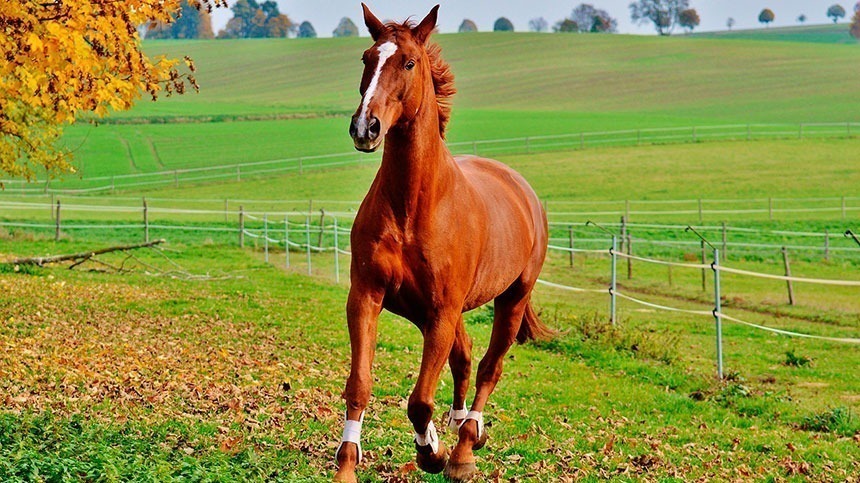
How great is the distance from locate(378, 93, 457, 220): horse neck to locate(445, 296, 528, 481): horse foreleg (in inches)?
75.3

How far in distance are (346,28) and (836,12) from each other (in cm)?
7468

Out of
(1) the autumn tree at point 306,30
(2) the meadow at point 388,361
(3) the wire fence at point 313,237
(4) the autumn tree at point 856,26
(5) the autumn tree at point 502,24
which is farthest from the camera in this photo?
(1) the autumn tree at point 306,30

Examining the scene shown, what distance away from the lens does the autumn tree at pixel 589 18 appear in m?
141

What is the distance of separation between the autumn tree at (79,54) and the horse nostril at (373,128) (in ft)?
19.8

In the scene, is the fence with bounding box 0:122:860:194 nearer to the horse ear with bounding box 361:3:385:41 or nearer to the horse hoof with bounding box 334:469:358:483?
the horse ear with bounding box 361:3:385:41

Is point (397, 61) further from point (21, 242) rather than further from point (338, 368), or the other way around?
point (21, 242)

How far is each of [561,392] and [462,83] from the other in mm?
86910

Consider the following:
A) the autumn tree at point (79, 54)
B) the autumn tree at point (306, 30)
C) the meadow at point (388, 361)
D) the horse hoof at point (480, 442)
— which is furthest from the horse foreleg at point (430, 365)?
the autumn tree at point (306, 30)

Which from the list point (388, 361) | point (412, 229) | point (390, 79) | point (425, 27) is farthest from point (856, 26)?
point (390, 79)

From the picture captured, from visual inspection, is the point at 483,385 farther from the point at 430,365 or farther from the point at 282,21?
the point at 282,21

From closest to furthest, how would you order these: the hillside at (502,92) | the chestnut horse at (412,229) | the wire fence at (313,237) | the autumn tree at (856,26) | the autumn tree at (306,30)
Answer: the chestnut horse at (412,229) < the wire fence at (313,237) < the hillside at (502,92) < the autumn tree at (856,26) < the autumn tree at (306,30)

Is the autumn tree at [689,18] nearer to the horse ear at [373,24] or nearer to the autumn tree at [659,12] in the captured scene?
the autumn tree at [659,12]

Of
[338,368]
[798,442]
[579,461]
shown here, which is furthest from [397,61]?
[338,368]

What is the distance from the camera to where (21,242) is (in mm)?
30953
